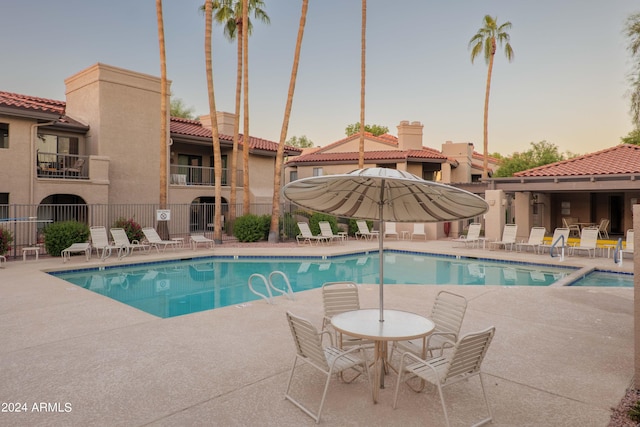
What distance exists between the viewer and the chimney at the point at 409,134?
2886cm

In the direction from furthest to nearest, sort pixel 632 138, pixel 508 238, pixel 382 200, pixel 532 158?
pixel 532 158 < pixel 632 138 < pixel 508 238 < pixel 382 200

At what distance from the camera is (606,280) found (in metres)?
12.4

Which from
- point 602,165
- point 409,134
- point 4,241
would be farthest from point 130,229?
point 602,165

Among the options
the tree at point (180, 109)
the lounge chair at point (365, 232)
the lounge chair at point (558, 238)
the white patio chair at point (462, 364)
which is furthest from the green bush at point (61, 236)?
the tree at point (180, 109)

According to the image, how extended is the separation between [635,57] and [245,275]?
16094 mm

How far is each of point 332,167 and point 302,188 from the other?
24789 millimetres

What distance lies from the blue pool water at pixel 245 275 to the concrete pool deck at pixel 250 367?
7.22 feet

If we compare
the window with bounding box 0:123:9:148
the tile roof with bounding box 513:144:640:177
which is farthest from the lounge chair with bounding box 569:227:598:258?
the window with bounding box 0:123:9:148

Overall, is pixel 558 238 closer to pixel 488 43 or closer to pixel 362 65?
pixel 362 65

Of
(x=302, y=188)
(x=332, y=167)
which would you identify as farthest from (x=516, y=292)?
(x=332, y=167)

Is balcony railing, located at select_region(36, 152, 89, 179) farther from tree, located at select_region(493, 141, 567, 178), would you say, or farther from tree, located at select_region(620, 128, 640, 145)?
tree, located at select_region(620, 128, 640, 145)

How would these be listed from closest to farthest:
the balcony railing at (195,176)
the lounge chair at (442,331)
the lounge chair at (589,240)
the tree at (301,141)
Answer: the lounge chair at (442,331) < the lounge chair at (589,240) < the balcony railing at (195,176) < the tree at (301,141)

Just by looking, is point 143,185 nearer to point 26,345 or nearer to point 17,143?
point 17,143

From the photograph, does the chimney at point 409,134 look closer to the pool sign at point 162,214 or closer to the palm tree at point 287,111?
the palm tree at point 287,111
